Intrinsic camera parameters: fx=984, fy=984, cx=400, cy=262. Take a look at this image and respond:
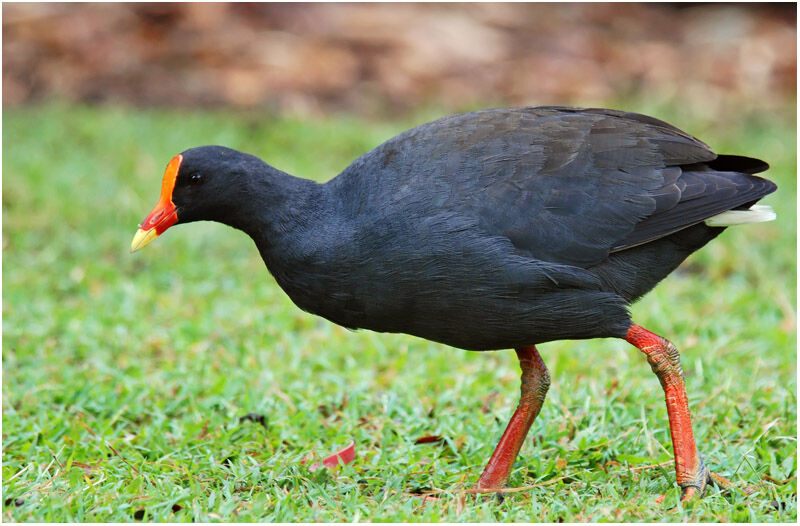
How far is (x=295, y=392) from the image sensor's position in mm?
4711

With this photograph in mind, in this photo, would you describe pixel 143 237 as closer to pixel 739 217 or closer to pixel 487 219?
pixel 487 219

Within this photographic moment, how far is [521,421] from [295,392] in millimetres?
1314

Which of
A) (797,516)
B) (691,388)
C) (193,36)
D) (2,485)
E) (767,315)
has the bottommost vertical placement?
(2,485)

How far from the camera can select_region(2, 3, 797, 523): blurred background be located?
148 inches

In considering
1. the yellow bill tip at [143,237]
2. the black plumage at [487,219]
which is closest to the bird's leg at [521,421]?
the black plumage at [487,219]

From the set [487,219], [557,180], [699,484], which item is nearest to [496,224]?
[487,219]

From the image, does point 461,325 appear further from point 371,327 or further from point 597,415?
point 597,415

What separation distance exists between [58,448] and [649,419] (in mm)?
2508

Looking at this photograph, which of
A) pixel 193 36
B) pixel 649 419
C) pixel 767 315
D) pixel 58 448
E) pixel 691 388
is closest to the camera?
pixel 58 448

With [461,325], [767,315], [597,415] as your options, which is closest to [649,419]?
[597,415]

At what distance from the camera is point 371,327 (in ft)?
11.6

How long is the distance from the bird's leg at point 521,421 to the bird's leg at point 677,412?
42 cm

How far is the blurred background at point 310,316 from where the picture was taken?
12.3 feet

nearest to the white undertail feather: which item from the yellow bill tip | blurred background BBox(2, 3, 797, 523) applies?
blurred background BBox(2, 3, 797, 523)
